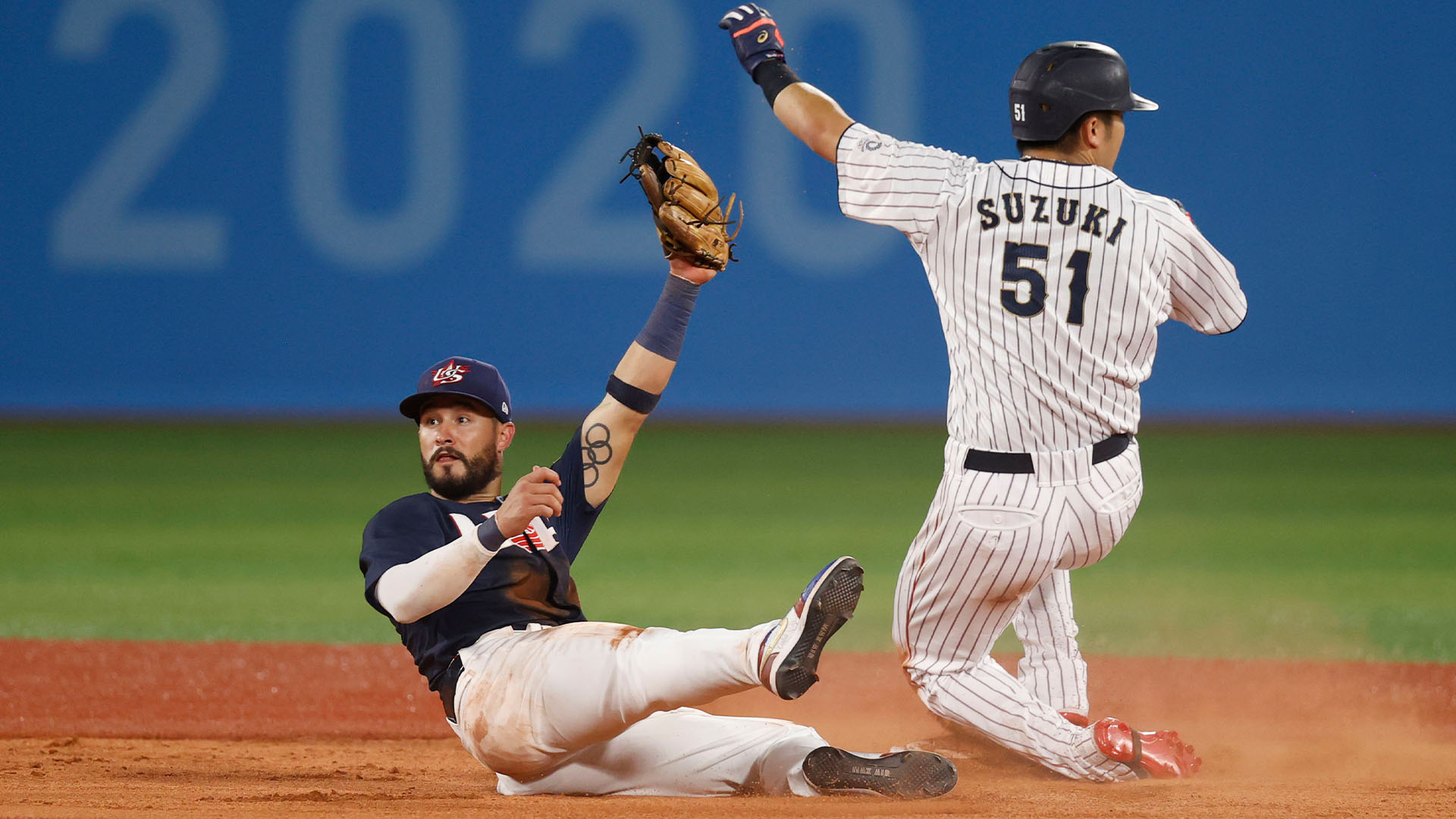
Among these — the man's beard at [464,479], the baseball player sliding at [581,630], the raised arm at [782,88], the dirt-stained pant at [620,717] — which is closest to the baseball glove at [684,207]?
the baseball player sliding at [581,630]

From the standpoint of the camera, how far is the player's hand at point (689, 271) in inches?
171

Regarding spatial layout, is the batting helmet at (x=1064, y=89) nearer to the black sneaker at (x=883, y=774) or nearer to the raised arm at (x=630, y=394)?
the raised arm at (x=630, y=394)

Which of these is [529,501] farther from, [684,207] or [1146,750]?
[1146,750]

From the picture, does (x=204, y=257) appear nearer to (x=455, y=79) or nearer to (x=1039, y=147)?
(x=455, y=79)

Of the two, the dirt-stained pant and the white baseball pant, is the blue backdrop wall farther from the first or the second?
the dirt-stained pant

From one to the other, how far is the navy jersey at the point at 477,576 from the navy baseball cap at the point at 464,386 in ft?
0.79

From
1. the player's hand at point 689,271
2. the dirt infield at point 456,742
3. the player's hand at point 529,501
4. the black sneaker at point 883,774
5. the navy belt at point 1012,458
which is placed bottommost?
the dirt infield at point 456,742

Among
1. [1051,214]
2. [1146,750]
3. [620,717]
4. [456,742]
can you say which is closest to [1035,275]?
[1051,214]

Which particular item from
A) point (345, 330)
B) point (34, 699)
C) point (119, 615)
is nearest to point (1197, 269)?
point (34, 699)

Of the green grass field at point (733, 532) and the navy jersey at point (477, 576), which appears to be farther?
the green grass field at point (733, 532)

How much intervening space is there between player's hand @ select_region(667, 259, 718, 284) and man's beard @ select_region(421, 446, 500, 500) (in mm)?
727

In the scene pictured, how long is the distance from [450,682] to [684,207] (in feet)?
4.59

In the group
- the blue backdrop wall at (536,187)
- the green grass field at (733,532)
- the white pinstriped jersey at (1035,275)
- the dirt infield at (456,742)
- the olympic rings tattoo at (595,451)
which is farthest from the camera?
the blue backdrop wall at (536,187)

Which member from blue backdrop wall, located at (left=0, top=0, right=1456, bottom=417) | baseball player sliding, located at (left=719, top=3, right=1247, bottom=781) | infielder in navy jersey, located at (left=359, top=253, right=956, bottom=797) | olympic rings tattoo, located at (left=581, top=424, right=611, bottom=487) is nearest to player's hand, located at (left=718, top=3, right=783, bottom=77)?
baseball player sliding, located at (left=719, top=3, right=1247, bottom=781)
